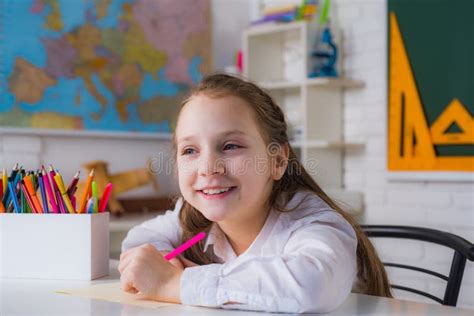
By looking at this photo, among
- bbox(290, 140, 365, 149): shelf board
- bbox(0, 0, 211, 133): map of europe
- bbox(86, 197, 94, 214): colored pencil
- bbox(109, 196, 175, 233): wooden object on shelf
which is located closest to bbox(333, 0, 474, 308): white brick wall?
bbox(290, 140, 365, 149): shelf board

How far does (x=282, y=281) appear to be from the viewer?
0.85m

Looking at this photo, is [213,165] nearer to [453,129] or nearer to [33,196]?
[33,196]

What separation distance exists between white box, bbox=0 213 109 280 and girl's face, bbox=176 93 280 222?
0.19 m

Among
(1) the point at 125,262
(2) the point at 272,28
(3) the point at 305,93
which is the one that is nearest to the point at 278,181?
(1) the point at 125,262

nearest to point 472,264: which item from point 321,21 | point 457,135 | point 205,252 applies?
point 457,135

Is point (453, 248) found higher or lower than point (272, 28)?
lower

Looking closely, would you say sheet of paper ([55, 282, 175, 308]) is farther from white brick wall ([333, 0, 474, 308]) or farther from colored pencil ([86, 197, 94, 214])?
white brick wall ([333, 0, 474, 308])

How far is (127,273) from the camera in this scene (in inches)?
37.5

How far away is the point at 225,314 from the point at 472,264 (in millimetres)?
1811

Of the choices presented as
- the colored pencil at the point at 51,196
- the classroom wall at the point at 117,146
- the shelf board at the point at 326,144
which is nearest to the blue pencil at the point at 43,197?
the colored pencil at the point at 51,196

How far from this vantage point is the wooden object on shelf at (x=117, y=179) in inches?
95.3

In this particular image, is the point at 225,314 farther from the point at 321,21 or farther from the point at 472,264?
the point at 321,21

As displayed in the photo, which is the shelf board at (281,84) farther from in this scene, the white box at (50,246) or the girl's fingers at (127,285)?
the girl's fingers at (127,285)

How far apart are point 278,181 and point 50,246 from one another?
1.40ft
